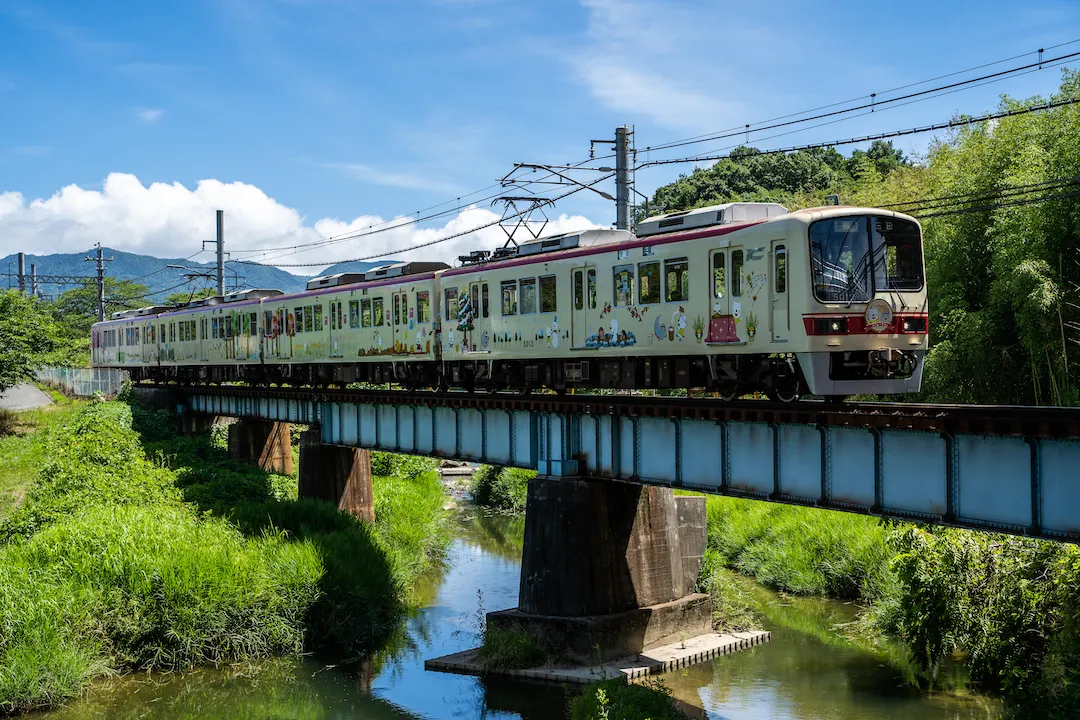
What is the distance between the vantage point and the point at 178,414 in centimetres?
4219

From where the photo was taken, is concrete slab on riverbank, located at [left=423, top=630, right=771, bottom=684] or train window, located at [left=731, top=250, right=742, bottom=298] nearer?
train window, located at [left=731, top=250, right=742, bottom=298]

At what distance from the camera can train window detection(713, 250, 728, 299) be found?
17.5 meters

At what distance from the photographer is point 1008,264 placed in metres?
28.5

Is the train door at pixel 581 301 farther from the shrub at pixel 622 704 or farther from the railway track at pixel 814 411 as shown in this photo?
the shrub at pixel 622 704

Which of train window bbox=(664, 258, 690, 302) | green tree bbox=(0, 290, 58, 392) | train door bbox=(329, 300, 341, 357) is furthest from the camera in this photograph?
green tree bbox=(0, 290, 58, 392)

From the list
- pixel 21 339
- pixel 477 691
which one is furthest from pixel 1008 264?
pixel 21 339

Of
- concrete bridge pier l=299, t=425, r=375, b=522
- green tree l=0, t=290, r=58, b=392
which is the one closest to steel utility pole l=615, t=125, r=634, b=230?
concrete bridge pier l=299, t=425, r=375, b=522

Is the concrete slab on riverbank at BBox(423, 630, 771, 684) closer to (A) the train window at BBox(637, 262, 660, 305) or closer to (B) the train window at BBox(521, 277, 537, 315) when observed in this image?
(A) the train window at BBox(637, 262, 660, 305)

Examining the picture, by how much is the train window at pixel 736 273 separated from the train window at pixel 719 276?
0.21 meters

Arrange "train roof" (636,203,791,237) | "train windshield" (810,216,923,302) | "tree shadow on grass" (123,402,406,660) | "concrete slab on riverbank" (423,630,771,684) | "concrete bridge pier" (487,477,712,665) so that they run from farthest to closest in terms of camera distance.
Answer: "tree shadow on grass" (123,402,406,660)
"concrete bridge pier" (487,477,712,665)
"concrete slab on riverbank" (423,630,771,684)
"train roof" (636,203,791,237)
"train windshield" (810,216,923,302)

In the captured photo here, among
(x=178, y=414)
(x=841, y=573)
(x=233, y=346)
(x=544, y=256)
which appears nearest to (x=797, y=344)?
(x=544, y=256)

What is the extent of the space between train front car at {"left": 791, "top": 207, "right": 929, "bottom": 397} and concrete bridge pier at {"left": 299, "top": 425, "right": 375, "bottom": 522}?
18470 mm

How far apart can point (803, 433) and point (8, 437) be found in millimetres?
38013

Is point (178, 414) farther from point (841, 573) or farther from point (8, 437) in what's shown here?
point (841, 573)
